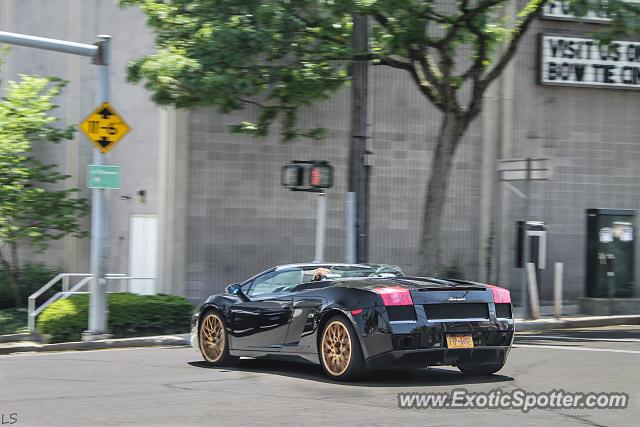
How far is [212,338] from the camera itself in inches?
435

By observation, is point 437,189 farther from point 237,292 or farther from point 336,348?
point 336,348

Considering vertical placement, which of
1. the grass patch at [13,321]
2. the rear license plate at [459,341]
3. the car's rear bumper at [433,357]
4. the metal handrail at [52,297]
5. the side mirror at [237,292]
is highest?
the side mirror at [237,292]

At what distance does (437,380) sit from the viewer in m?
9.24

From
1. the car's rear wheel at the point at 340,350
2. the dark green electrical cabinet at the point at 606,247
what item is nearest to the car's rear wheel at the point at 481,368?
the car's rear wheel at the point at 340,350

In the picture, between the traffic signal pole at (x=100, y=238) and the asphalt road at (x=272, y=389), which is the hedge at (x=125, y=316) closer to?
the traffic signal pole at (x=100, y=238)

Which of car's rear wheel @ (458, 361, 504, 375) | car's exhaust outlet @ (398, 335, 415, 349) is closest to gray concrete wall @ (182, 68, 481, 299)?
car's rear wheel @ (458, 361, 504, 375)

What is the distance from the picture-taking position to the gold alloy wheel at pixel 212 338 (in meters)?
10.9

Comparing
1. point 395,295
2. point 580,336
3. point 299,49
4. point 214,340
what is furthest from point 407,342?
point 299,49

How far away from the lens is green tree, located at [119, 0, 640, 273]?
1588 centimetres

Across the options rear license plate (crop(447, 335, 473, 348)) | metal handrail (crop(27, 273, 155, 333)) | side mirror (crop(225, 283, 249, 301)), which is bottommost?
metal handrail (crop(27, 273, 155, 333))

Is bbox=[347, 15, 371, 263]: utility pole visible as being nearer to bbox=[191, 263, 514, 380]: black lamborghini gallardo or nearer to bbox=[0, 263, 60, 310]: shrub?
bbox=[191, 263, 514, 380]: black lamborghini gallardo

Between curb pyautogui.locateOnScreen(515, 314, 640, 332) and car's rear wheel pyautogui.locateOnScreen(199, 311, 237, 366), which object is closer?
car's rear wheel pyautogui.locateOnScreen(199, 311, 237, 366)

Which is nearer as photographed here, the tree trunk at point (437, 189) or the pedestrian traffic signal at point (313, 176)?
the pedestrian traffic signal at point (313, 176)

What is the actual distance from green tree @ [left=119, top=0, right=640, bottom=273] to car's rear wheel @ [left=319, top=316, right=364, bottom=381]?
7.44 m
